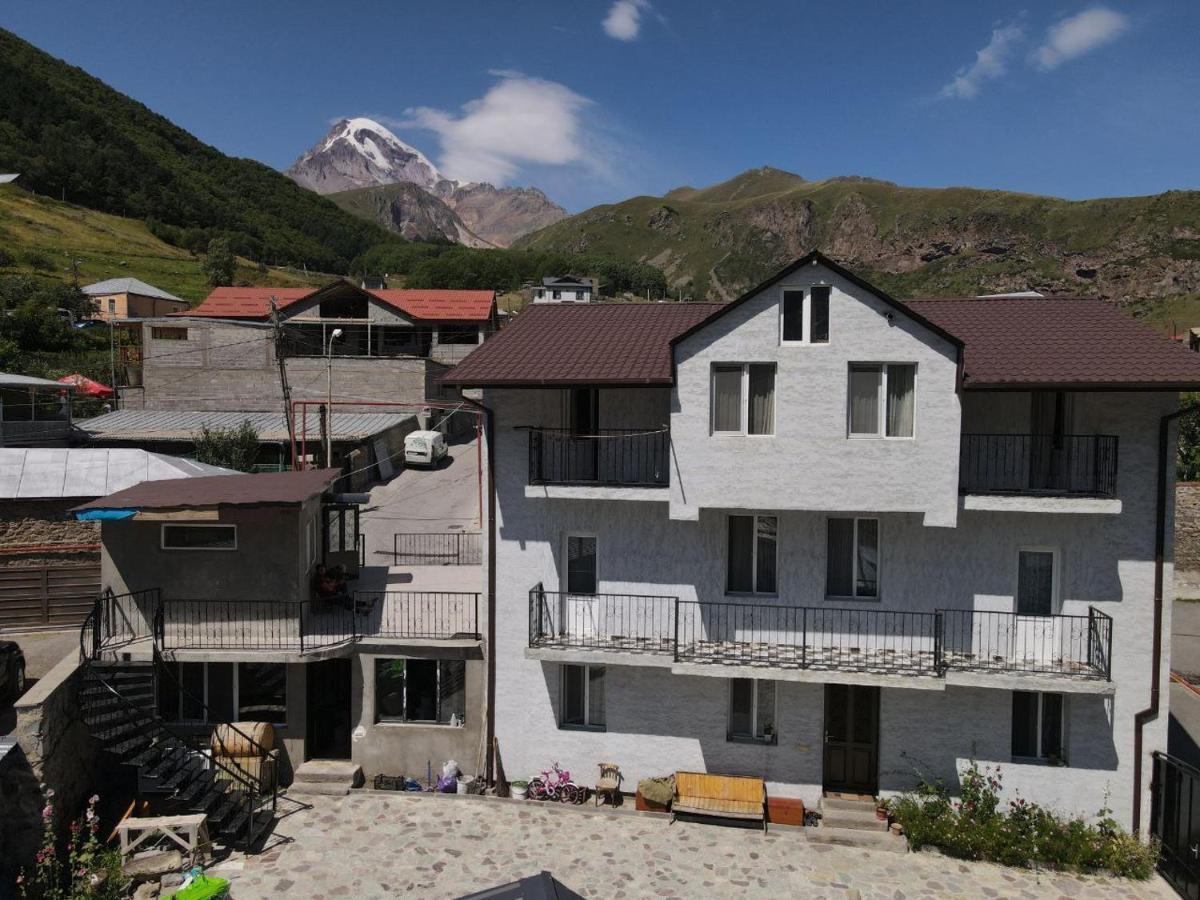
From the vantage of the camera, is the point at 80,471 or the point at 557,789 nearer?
the point at 557,789

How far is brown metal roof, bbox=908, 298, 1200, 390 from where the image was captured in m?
12.4

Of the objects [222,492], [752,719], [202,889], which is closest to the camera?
[202,889]

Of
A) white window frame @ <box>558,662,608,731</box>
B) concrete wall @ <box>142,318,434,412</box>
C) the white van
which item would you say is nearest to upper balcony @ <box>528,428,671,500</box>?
white window frame @ <box>558,662,608,731</box>

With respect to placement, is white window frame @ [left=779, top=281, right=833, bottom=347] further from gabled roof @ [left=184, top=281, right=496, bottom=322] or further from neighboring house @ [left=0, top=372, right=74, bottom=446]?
gabled roof @ [left=184, top=281, right=496, bottom=322]

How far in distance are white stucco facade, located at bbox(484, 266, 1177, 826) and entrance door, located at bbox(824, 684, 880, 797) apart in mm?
238

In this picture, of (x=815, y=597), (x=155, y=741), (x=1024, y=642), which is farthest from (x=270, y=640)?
(x=1024, y=642)

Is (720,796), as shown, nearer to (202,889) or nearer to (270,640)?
(202,889)

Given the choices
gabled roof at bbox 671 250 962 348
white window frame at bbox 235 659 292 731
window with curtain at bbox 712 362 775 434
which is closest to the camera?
gabled roof at bbox 671 250 962 348

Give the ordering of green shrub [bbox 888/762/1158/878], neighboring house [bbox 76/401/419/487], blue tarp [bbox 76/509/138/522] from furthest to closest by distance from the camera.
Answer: neighboring house [bbox 76/401/419/487] < blue tarp [bbox 76/509/138/522] < green shrub [bbox 888/762/1158/878]

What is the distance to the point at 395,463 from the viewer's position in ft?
121

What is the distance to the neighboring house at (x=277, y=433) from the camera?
3366 centimetres

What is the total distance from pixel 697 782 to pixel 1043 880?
5.91 m

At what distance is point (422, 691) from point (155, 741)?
482 centimetres

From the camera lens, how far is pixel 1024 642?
44.6 feet
